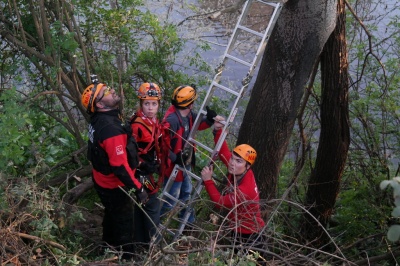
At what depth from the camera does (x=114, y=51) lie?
769cm

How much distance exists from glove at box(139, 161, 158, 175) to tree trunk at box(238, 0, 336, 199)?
3.44 feet

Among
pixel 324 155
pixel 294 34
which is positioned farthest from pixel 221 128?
pixel 324 155

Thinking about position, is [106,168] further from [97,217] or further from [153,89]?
[97,217]

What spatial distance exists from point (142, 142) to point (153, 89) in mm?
510

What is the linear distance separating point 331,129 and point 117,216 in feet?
8.98

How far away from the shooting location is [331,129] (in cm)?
636

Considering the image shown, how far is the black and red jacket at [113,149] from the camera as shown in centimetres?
464

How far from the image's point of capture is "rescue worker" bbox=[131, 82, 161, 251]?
5.08m

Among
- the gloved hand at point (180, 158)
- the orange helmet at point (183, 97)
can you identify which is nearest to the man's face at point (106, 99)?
the orange helmet at point (183, 97)

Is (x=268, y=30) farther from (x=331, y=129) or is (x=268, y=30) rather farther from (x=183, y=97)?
(x=331, y=129)

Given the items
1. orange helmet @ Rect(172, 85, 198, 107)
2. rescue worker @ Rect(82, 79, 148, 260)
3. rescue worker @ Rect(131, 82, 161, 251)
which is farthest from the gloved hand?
rescue worker @ Rect(82, 79, 148, 260)

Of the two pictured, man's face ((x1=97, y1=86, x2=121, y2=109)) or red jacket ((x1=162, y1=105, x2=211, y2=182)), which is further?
red jacket ((x1=162, y1=105, x2=211, y2=182))

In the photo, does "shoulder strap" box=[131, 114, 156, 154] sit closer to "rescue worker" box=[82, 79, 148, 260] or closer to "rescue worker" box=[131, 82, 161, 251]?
"rescue worker" box=[131, 82, 161, 251]

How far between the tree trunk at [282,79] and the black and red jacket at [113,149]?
1.41 meters
